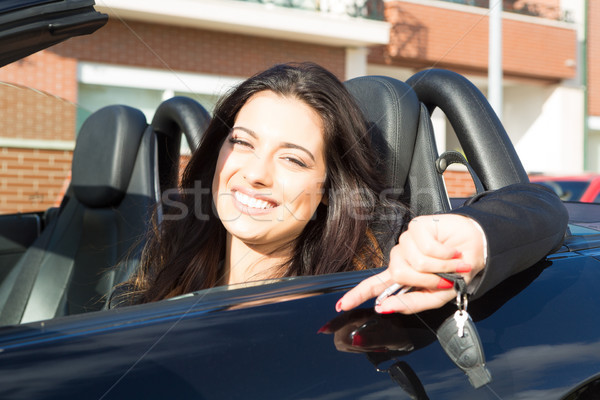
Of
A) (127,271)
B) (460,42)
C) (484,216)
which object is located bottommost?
(127,271)

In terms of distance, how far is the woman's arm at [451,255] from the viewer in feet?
3.19

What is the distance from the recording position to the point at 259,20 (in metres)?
10.8

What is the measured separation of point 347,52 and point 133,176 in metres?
10.3

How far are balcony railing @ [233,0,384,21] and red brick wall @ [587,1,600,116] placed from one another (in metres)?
5.85

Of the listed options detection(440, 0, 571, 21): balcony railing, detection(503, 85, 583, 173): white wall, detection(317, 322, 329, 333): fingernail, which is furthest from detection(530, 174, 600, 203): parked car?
detection(440, 0, 571, 21): balcony railing

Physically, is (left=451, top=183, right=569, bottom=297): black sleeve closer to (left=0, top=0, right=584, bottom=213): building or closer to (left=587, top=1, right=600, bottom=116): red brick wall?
(left=0, top=0, right=584, bottom=213): building

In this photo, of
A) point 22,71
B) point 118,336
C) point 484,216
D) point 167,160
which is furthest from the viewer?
point 22,71

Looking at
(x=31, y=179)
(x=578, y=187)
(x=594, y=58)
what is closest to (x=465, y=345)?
(x=31, y=179)

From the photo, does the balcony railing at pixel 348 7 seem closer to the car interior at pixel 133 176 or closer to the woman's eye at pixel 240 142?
the car interior at pixel 133 176

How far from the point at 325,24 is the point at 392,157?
9.96m

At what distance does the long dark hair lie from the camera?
176cm

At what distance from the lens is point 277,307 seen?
97 cm

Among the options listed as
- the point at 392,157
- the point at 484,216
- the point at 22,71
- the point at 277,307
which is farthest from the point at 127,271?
the point at 22,71

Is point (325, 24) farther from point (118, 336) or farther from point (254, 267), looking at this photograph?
point (118, 336)
